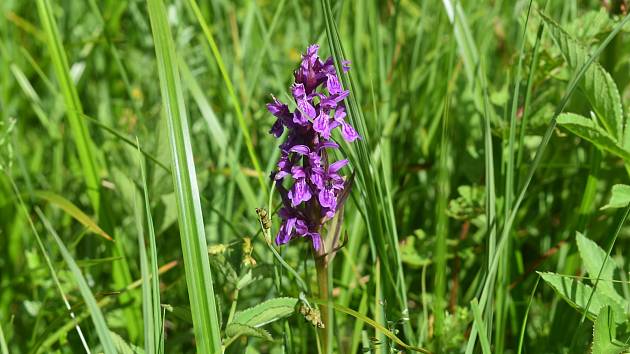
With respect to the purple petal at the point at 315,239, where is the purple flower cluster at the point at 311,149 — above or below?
above

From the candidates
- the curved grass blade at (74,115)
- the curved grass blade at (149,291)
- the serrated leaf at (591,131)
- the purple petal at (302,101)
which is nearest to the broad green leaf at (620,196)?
the serrated leaf at (591,131)

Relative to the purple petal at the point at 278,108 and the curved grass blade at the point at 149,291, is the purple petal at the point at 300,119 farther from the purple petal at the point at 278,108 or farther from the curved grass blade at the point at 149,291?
the curved grass blade at the point at 149,291

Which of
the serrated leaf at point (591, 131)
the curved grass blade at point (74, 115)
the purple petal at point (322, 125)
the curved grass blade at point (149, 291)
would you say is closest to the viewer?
the curved grass blade at point (149, 291)

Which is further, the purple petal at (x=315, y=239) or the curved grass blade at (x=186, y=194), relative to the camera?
the purple petal at (x=315, y=239)

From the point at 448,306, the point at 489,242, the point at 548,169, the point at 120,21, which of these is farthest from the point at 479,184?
the point at 120,21

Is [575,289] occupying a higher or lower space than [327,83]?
lower

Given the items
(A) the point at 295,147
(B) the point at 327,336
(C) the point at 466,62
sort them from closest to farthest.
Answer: (A) the point at 295,147 → (B) the point at 327,336 → (C) the point at 466,62

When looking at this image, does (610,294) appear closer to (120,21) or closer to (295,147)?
(295,147)

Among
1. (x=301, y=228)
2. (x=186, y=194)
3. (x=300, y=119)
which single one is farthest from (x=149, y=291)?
(x=300, y=119)

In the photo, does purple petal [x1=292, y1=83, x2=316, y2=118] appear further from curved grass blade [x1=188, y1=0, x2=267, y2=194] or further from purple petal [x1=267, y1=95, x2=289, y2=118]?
curved grass blade [x1=188, y1=0, x2=267, y2=194]
